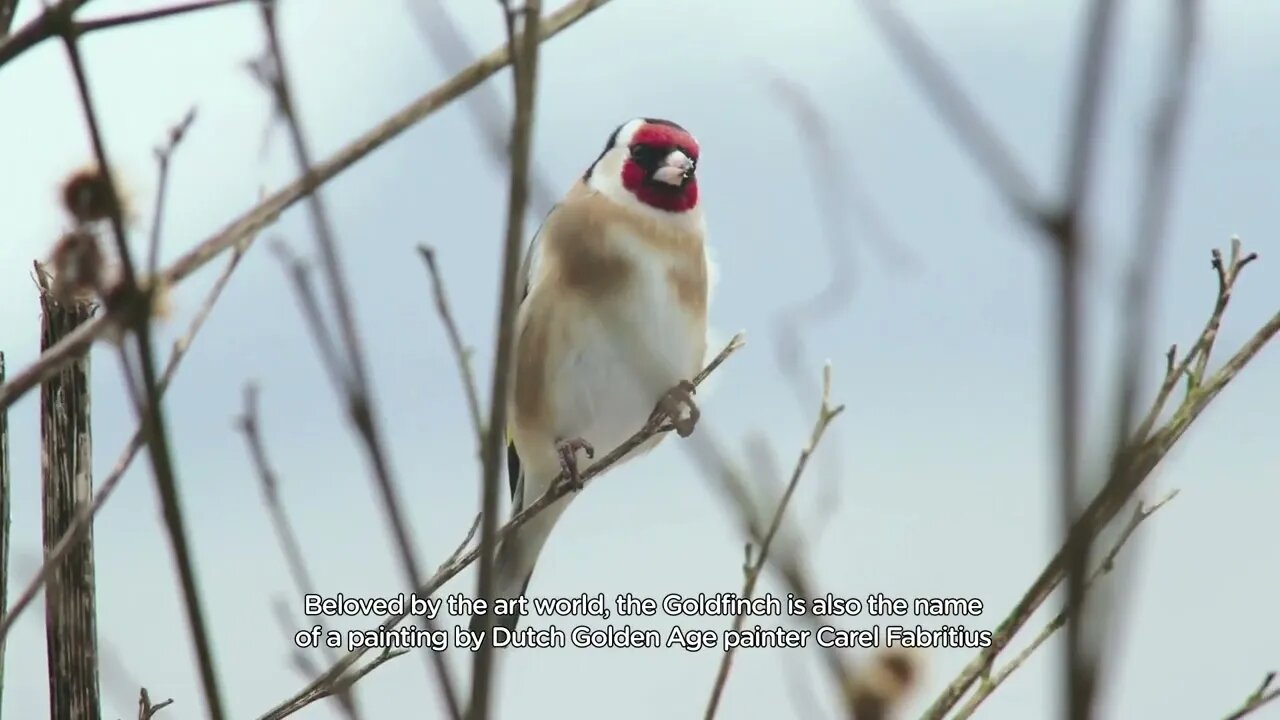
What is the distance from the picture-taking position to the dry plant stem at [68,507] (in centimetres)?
218

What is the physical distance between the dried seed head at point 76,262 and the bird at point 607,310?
236 cm

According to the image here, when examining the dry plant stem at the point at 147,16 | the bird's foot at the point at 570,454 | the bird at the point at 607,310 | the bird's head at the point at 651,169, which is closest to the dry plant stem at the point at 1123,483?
the dry plant stem at the point at 147,16

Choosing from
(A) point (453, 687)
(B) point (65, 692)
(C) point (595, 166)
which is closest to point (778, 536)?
(A) point (453, 687)

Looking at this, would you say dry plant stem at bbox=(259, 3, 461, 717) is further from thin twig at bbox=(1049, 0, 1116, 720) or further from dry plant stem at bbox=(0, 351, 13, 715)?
dry plant stem at bbox=(0, 351, 13, 715)

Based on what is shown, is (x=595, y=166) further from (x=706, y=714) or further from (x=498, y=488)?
(x=498, y=488)

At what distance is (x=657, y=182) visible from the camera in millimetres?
4531

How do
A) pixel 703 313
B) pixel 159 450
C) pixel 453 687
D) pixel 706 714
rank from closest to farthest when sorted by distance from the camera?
pixel 159 450, pixel 453 687, pixel 706 714, pixel 703 313

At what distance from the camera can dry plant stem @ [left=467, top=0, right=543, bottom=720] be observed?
980 millimetres

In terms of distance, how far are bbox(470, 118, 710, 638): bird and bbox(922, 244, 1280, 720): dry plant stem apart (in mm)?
1522

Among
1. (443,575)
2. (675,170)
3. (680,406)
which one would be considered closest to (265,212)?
(443,575)

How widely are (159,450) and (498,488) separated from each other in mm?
209

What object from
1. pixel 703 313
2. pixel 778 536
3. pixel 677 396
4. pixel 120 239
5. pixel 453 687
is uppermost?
pixel 703 313

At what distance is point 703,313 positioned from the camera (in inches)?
174

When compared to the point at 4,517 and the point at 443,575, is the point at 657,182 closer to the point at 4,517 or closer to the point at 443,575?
the point at 443,575
